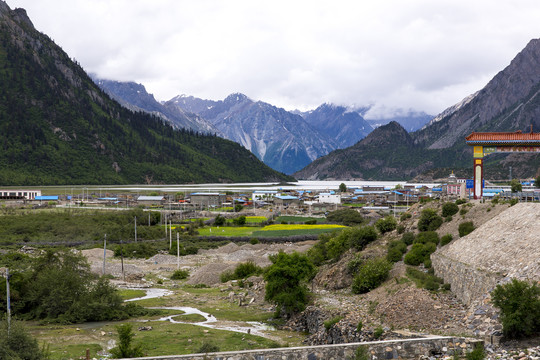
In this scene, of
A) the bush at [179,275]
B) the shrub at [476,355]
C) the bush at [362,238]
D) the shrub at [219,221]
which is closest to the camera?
the shrub at [476,355]

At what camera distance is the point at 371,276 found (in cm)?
4231

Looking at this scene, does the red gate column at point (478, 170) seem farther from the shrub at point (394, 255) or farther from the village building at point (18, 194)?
the village building at point (18, 194)

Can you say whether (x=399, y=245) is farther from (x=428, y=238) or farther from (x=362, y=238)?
(x=362, y=238)

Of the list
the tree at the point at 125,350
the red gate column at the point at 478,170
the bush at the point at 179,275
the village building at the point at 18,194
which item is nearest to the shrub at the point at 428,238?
the red gate column at the point at 478,170

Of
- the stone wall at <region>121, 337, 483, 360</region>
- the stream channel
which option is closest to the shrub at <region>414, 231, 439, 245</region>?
the stream channel

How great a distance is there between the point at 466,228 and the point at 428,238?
400 centimetres

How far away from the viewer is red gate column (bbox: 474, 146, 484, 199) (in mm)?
49497

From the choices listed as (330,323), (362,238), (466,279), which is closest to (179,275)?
(362,238)

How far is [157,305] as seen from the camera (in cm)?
4788

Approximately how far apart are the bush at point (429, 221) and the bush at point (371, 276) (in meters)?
7.20

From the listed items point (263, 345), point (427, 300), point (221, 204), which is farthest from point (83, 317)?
point (221, 204)

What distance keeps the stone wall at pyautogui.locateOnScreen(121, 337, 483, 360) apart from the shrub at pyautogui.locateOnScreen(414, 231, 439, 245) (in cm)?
1969

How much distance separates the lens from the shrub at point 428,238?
45188 mm

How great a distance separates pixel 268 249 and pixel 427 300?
50.8m
